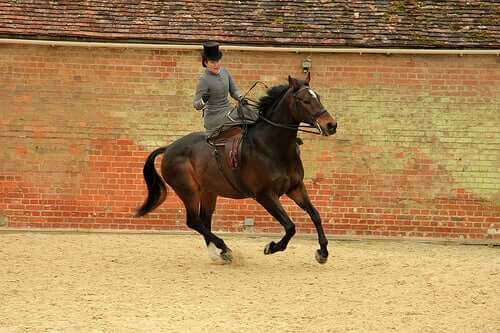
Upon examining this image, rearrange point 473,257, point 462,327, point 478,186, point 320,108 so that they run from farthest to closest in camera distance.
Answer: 1. point 478,186
2. point 473,257
3. point 320,108
4. point 462,327

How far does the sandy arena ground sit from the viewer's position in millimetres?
8648

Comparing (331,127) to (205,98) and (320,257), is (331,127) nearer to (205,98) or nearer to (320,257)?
(320,257)

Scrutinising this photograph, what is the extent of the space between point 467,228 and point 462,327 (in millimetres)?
6874

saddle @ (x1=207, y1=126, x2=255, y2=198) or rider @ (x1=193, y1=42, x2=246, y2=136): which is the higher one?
rider @ (x1=193, y1=42, x2=246, y2=136)

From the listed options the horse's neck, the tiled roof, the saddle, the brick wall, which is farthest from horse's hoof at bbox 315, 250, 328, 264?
the tiled roof

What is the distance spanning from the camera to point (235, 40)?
1517cm

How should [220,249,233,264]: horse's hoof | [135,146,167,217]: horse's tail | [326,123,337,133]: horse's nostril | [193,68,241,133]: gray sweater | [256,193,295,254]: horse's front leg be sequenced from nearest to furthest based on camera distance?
[326,123,337,133]: horse's nostril
[256,193,295,254]: horse's front leg
[193,68,241,133]: gray sweater
[220,249,233,264]: horse's hoof
[135,146,167,217]: horse's tail

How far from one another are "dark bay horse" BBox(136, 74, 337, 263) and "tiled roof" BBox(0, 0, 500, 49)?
148 inches

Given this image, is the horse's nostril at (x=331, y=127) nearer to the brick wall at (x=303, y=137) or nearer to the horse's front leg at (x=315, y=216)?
the horse's front leg at (x=315, y=216)

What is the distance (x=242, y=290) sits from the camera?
10023 mm

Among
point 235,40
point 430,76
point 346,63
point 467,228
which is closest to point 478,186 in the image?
point 467,228

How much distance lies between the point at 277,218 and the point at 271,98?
1.44m

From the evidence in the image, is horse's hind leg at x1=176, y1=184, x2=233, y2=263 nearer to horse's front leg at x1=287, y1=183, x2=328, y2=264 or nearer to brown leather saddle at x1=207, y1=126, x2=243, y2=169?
brown leather saddle at x1=207, y1=126, x2=243, y2=169

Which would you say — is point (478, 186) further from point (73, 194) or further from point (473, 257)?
point (73, 194)
